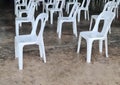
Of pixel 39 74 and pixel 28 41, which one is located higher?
pixel 28 41

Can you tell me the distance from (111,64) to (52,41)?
150 centimetres

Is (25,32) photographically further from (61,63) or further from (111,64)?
(111,64)

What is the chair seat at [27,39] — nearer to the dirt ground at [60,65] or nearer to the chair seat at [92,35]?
the dirt ground at [60,65]

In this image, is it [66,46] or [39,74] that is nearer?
[39,74]

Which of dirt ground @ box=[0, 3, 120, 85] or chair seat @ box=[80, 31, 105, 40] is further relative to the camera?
chair seat @ box=[80, 31, 105, 40]

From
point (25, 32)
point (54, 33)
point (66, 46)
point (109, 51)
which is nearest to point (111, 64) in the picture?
point (109, 51)

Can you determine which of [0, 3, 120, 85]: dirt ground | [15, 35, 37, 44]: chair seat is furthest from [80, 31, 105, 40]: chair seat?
[15, 35, 37, 44]: chair seat

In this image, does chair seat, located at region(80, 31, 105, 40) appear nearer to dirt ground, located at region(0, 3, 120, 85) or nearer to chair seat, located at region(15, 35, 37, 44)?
dirt ground, located at region(0, 3, 120, 85)

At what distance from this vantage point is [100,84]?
10.2 feet

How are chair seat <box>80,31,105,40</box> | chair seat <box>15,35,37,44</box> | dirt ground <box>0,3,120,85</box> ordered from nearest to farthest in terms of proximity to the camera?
dirt ground <box>0,3,120,85</box>
chair seat <box>15,35,37,44</box>
chair seat <box>80,31,105,40</box>

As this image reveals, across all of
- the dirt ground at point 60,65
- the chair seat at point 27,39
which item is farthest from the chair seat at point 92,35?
the chair seat at point 27,39

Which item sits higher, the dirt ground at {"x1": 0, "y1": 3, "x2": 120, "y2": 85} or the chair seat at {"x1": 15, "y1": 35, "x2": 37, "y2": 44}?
the chair seat at {"x1": 15, "y1": 35, "x2": 37, "y2": 44}

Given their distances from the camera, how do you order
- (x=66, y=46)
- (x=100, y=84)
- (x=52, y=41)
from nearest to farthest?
(x=100, y=84) < (x=66, y=46) < (x=52, y=41)

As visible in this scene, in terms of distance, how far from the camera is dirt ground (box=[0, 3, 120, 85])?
10.4ft
